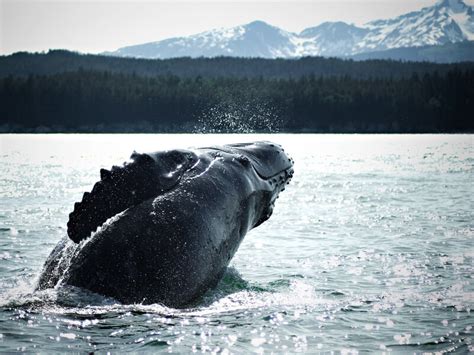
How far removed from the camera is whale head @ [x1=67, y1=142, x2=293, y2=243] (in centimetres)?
567

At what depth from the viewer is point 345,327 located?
7059 millimetres

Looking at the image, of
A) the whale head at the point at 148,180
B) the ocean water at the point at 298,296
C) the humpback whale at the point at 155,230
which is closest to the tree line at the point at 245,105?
the ocean water at the point at 298,296

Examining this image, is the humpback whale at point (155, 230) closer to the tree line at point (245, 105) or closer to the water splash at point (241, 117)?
the tree line at point (245, 105)

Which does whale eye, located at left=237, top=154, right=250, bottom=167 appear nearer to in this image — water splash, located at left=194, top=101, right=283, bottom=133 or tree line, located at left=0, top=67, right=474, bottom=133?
tree line, located at left=0, top=67, right=474, bottom=133

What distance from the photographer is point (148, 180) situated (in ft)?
20.1

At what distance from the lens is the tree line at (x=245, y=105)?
13688 centimetres

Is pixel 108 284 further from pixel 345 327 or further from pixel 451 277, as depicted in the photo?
pixel 451 277

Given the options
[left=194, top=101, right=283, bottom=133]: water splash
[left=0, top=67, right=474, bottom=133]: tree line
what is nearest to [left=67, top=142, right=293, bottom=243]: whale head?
[left=0, top=67, right=474, bottom=133]: tree line

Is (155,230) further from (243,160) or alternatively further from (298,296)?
(298,296)

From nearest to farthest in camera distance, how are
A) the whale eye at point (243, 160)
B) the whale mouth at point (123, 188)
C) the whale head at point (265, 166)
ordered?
1. the whale mouth at point (123, 188)
2. the whale eye at point (243, 160)
3. the whale head at point (265, 166)

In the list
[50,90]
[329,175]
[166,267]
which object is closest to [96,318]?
[166,267]

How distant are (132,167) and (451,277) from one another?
5558 mm

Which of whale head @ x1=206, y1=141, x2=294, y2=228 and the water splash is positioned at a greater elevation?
whale head @ x1=206, y1=141, x2=294, y2=228

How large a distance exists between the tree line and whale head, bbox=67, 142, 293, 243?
13020 centimetres
